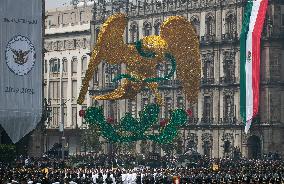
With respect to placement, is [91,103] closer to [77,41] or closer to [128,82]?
[77,41]

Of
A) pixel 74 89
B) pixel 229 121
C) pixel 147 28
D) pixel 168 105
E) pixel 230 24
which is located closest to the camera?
pixel 229 121

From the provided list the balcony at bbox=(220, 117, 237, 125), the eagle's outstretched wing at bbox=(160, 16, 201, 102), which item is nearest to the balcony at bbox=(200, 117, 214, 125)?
the balcony at bbox=(220, 117, 237, 125)

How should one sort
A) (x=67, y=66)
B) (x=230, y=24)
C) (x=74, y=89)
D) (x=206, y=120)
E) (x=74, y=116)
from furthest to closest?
(x=67, y=66), (x=74, y=89), (x=74, y=116), (x=206, y=120), (x=230, y=24)

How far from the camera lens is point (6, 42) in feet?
238

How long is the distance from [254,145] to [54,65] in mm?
33939

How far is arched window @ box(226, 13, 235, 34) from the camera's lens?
113 metres

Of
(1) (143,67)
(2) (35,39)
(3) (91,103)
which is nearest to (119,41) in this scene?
(1) (143,67)

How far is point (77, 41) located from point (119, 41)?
52622 mm

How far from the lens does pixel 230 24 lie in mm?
113312

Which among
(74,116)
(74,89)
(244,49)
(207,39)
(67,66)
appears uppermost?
(207,39)

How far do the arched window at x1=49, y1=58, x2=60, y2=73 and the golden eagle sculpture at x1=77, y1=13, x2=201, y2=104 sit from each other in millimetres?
54310

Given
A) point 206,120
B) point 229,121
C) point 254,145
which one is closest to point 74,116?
point 206,120

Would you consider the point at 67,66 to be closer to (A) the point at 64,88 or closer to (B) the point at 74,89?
(A) the point at 64,88

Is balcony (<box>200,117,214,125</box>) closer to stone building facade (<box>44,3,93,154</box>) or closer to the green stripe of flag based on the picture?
stone building facade (<box>44,3,93,154</box>)
